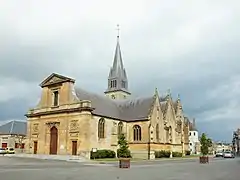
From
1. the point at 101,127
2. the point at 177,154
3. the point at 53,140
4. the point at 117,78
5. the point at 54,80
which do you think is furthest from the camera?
the point at 117,78

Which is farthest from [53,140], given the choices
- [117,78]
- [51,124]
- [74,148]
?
[117,78]

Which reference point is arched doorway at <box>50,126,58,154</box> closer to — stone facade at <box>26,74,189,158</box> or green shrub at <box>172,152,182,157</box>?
stone facade at <box>26,74,189,158</box>

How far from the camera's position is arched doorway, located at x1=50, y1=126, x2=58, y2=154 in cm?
5057

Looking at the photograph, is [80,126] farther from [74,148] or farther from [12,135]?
[12,135]

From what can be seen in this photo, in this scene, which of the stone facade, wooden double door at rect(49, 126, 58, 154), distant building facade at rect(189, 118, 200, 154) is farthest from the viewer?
distant building facade at rect(189, 118, 200, 154)

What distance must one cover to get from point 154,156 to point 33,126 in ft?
69.3

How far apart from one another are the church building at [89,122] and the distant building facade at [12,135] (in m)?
28.8

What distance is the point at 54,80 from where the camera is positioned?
5328cm

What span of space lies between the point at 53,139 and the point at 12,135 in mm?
35734

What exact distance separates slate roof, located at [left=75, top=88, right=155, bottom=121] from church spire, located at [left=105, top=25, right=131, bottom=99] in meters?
27.8

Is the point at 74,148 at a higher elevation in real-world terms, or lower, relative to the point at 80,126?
lower

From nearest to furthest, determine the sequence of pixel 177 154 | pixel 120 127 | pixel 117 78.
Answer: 1. pixel 120 127
2. pixel 177 154
3. pixel 117 78

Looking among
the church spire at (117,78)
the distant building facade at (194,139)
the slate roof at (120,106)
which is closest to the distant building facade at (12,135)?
the church spire at (117,78)

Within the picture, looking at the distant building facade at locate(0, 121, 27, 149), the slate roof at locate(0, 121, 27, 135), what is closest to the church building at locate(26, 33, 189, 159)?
the distant building facade at locate(0, 121, 27, 149)
